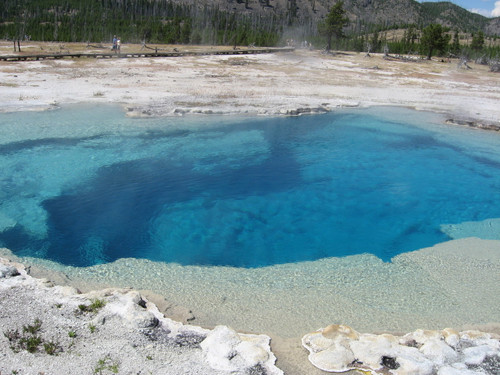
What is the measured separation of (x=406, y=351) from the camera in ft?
15.9

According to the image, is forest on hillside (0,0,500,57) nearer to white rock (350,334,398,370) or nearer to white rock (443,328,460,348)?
white rock (350,334,398,370)

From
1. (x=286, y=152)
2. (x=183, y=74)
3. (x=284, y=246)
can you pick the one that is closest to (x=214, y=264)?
(x=284, y=246)

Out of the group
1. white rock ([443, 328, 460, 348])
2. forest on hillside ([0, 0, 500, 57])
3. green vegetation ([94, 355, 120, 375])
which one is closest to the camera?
green vegetation ([94, 355, 120, 375])

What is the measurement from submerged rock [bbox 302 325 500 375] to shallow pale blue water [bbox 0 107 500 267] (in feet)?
8.74

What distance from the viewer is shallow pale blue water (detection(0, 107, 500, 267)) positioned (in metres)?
8.07

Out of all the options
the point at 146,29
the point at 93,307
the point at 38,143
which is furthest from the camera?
the point at 146,29

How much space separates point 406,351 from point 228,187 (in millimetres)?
6491

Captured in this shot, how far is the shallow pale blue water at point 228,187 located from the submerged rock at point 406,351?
2.66 metres

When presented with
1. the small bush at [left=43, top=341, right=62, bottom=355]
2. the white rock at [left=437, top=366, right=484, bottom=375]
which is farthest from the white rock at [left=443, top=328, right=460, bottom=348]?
the small bush at [left=43, top=341, right=62, bottom=355]

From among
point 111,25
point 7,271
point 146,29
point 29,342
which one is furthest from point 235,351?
point 111,25

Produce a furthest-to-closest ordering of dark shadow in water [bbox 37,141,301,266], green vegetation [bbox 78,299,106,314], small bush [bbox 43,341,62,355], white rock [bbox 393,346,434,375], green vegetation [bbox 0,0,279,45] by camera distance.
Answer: green vegetation [bbox 0,0,279,45]
dark shadow in water [bbox 37,141,301,266]
green vegetation [bbox 78,299,106,314]
white rock [bbox 393,346,434,375]
small bush [bbox 43,341,62,355]

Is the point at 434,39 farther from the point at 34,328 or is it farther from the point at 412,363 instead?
the point at 34,328

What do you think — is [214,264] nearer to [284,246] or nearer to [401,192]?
[284,246]

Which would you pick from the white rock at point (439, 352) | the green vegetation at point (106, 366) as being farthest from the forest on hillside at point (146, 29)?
the white rock at point (439, 352)
